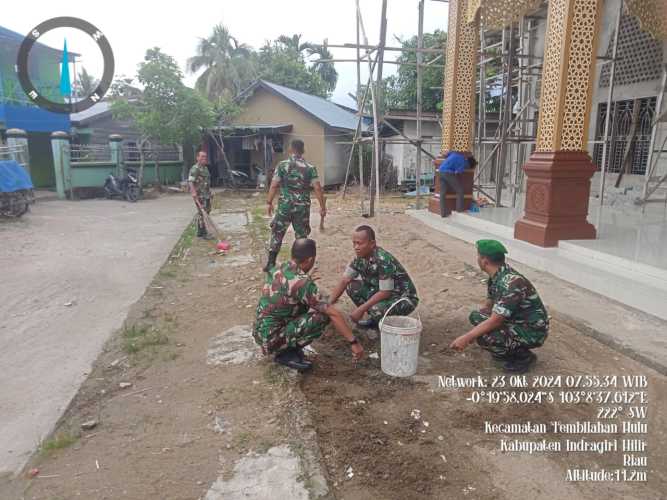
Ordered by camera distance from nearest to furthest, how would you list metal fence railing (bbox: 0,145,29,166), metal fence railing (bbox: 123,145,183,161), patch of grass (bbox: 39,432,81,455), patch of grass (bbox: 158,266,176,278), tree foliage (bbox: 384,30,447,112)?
patch of grass (bbox: 39,432,81,455) → patch of grass (bbox: 158,266,176,278) → metal fence railing (bbox: 0,145,29,166) → metal fence railing (bbox: 123,145,183,161) → tree foliage (bbox: 384,30,447,112)

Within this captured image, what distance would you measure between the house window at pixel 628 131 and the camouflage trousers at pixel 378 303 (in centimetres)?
739

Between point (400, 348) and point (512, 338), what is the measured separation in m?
0.73

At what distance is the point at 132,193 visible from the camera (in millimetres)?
14641

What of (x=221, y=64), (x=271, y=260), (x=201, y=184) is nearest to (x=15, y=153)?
(x=201, y=184)

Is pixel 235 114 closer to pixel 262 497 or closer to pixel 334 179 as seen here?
pixel 334 179

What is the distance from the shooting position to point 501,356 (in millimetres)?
3275

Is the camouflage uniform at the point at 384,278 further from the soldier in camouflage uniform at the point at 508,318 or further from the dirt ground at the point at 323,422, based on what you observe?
the soldier in camouflage uniform at the point at 508,318

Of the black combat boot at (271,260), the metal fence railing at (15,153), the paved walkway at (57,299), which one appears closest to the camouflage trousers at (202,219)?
the paved walkway at (57,299)

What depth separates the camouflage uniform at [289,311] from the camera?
3094mm

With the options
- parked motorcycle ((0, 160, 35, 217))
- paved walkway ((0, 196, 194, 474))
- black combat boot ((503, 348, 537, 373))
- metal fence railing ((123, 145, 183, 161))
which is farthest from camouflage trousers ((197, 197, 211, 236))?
metal fence railing ((123, 145, 183, 161))

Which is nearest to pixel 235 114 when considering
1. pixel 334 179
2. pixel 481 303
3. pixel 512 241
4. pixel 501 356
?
pixel 334 179

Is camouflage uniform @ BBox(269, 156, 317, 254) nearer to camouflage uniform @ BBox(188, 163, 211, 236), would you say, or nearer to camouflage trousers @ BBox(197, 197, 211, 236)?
camouflage uniform @ BBox(188, 163, 211, 236)

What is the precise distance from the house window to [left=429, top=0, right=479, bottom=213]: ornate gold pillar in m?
2.94

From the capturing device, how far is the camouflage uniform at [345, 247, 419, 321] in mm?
3584
